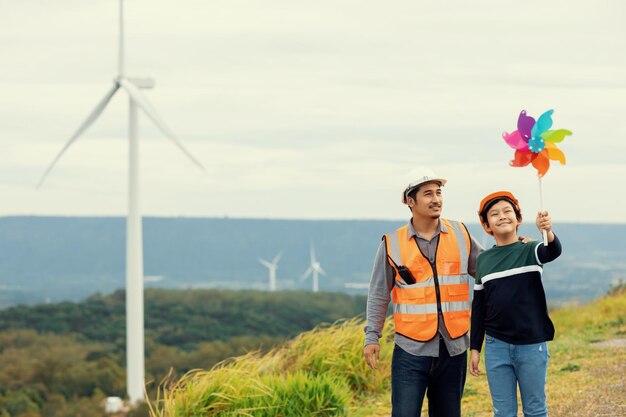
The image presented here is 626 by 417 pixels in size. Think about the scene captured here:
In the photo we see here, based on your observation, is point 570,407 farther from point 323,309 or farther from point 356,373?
point 323,309

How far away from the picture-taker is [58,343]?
367 ft

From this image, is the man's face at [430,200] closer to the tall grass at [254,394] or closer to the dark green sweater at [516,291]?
the dark green sweater at [516,291]

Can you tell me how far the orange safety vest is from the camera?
6.92 metres

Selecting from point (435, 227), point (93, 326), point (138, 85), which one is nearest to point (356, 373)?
point (435, 227)

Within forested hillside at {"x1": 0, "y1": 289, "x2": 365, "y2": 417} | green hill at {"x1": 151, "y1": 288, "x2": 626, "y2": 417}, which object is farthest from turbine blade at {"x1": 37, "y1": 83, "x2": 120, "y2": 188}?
forested hillside at {"x1": 0, "y1": 289, "x2": 365, "y2": 417}

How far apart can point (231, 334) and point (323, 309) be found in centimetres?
1153

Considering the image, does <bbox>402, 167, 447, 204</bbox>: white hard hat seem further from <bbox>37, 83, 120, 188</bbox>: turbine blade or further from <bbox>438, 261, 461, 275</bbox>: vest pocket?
<bbox>37, 83, 120, 188</bbox>: turbine blade

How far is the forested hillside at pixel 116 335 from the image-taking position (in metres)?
81.8

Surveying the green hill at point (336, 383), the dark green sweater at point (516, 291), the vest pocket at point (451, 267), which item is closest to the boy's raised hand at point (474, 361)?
the dark green sweater at point (516, 291)

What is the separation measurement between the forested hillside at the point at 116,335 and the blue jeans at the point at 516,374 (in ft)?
222

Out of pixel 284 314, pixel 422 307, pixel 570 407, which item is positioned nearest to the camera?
pixel 422 307

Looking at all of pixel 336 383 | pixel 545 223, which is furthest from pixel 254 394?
pixel 545 223

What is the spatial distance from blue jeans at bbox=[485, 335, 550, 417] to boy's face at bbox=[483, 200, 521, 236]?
685 millimetres

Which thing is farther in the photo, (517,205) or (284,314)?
(284,314)
